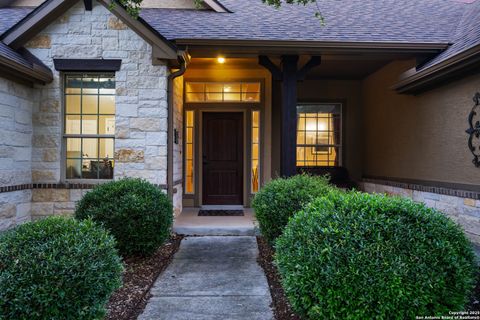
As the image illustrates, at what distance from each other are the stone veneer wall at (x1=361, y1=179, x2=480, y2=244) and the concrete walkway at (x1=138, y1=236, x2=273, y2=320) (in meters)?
2.65

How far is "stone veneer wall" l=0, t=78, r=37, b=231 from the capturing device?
16.5 feet

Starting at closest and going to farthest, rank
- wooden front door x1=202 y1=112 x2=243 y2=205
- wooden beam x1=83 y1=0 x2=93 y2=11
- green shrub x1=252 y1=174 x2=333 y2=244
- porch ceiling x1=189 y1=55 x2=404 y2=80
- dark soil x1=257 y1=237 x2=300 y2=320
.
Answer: dark soil x1=257 y1=237 x2=300 y2=320 → green shrub x1=252 y1=174 x2=333 y2=244 → wooden beam x1=83 y1=0 x2=93 y2=11 → porch ceiling x1=189 y1=55 x2=404 y2=80 → wooden front door x1=202 y1=112 x2=243 y2=205

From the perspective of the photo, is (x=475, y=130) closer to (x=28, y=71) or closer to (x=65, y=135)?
(x=65, y=135)

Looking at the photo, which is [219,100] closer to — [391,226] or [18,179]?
[18,179]

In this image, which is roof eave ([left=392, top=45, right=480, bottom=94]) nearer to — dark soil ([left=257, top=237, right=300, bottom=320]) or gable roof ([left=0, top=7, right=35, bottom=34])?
dark soil ([left=257, top=237, right=300, bottom=320])

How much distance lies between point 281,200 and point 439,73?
3.17m

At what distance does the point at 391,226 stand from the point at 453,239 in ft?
1.56

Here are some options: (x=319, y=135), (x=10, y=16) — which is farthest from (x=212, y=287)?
(x=10, y=16)

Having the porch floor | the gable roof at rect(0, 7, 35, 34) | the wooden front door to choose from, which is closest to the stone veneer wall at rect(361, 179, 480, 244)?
the porch floor

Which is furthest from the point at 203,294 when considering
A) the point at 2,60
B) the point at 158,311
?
the point at 2,60

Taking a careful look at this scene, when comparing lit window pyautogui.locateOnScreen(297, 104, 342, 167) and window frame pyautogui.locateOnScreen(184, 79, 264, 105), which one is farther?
lit window pyautogui.locateOnScreen(297, 104, 342, 167)

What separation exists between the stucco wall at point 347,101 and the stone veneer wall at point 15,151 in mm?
5435

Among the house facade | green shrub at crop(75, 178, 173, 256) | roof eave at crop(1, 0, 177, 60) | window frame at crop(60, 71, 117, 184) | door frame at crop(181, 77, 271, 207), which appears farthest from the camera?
door frame at crop(181, 77, 271, 207)

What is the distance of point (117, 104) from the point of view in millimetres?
5688
